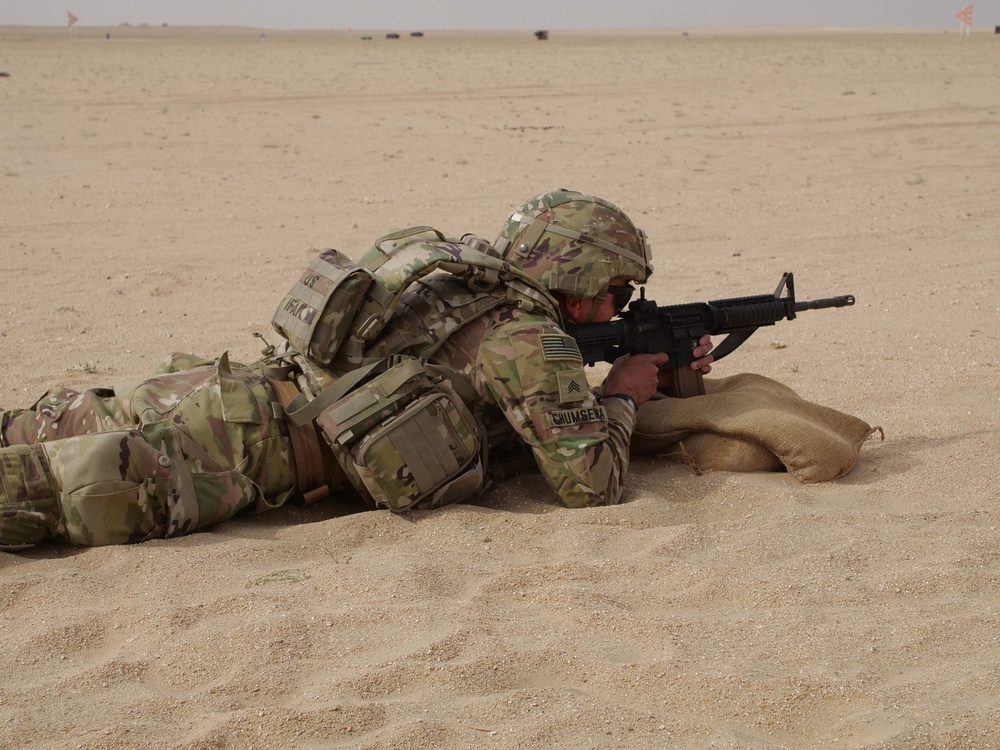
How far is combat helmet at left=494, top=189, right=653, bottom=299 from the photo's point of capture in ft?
15.1

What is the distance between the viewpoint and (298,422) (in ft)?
14.3

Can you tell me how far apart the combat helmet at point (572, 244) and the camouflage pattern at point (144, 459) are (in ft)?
3.77

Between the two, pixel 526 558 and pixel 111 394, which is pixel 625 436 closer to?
pixel 526 558

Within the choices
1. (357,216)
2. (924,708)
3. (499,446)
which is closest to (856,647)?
(924,708)

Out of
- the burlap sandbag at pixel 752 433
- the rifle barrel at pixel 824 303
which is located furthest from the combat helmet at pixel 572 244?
the rifle barrel at pixel 824 303

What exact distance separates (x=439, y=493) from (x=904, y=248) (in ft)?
21.2

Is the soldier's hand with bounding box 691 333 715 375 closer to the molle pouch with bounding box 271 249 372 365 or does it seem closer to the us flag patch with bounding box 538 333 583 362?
the us flag patch with bounding box 538 333 583 362

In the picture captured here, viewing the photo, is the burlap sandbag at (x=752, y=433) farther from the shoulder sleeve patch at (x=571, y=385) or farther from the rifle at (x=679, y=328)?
the shoulder sleeve patch at (x=571, y=385)

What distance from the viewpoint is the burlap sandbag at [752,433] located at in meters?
4.89

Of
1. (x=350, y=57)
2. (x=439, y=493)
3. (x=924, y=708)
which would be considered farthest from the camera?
(x=350, y=57)

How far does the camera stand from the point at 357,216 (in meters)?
11.2

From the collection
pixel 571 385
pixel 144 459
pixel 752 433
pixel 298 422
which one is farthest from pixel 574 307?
pixel 144 459

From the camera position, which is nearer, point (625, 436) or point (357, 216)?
point (625, 436)

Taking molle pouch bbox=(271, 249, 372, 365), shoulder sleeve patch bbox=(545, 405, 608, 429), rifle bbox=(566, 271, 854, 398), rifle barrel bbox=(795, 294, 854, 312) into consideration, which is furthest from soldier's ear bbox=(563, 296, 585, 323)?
rifle barrel bbox=(795, 294, 854, 312)
